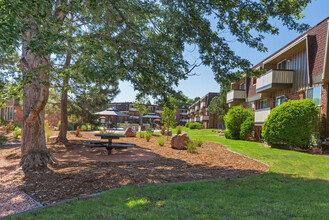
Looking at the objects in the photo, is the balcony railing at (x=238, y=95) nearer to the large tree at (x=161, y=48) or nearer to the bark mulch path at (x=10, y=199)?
the large tree at (x=161, y=48)

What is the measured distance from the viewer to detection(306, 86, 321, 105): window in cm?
1252

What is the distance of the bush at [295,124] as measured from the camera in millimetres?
11859

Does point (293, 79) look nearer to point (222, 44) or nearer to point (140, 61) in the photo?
point (222, 44)

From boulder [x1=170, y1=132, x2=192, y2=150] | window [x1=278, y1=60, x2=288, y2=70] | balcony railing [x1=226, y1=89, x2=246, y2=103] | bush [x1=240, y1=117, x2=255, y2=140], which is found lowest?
boulder [x1=170, y1=132, x2=192, y2=150]

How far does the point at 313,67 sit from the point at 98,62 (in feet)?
40.0

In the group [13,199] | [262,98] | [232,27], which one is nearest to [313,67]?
[262,98]

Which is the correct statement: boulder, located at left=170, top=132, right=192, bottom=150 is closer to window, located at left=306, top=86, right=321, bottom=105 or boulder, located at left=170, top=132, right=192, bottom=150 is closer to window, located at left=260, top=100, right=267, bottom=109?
window, located at left=306, top=86, right=321, bottom=105

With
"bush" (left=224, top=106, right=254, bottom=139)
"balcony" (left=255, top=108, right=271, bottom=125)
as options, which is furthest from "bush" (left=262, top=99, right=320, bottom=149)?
"bush" (left=224, top=106, right=254, bottom=139)

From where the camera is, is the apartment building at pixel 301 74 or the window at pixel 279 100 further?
the window at pixel 279 100

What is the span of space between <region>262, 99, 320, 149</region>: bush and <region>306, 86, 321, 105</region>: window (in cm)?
86

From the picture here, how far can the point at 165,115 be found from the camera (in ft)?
61.0

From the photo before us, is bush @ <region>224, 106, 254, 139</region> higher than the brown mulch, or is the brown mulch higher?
bush @ <region>224, 106, 254, 139</region>

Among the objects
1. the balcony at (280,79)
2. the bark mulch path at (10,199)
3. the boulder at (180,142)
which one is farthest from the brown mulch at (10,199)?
the balcony at (280,79)

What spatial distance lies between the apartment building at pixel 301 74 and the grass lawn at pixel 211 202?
848 centimetres
